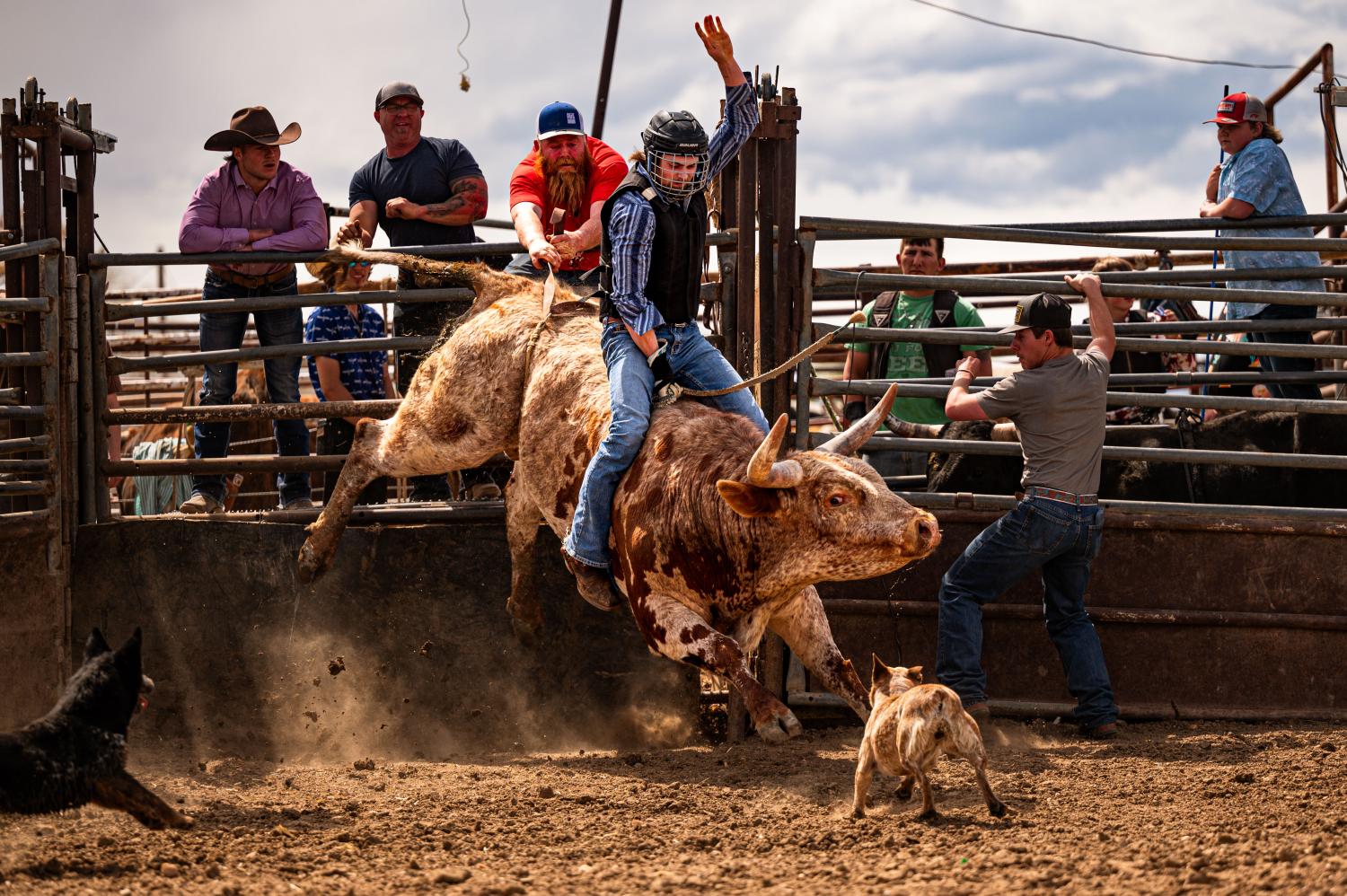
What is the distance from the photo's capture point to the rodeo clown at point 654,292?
19.3ft

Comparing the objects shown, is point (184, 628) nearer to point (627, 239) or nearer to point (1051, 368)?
point (627, 239)

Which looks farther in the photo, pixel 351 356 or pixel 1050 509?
pixel 351 356

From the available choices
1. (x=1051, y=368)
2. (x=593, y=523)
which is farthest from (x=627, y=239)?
(x=1051, y=368)

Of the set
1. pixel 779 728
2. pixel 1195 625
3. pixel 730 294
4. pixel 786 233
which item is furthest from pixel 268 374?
pixel 1195 625

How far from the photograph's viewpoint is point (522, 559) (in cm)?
702

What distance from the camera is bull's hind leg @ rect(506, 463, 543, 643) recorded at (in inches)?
273

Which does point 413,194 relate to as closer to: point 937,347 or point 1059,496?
→ point 937,347

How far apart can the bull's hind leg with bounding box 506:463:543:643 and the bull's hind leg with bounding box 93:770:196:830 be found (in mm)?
2380

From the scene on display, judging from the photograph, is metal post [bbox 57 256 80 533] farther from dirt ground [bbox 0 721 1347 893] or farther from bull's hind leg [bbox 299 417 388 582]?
dirt ground [bbox 0 721 1347 893]

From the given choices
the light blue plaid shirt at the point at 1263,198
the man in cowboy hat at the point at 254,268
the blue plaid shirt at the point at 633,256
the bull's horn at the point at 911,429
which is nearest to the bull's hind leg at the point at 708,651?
the blue plaid shirt at the point at 633,256

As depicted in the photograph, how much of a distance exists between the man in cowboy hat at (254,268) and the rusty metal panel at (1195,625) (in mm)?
3154

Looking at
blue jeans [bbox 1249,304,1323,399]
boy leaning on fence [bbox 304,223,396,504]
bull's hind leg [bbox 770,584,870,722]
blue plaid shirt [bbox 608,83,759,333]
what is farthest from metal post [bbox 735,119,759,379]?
blue jeans [bbox 1249,304,1323,399]

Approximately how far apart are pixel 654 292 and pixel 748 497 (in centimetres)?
111

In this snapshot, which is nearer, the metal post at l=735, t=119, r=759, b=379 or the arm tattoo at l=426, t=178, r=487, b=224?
the metal post at l=735, t=119, r=759, b=379
